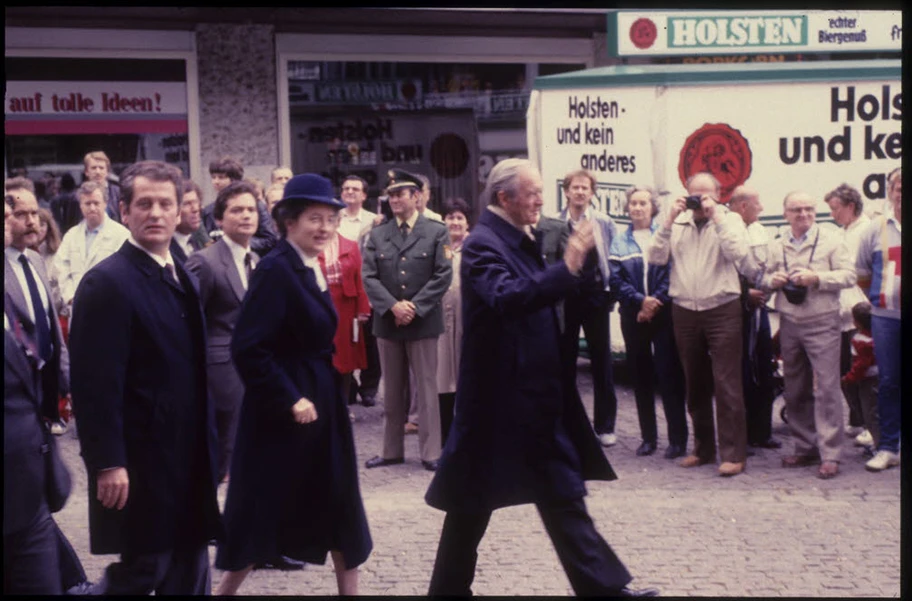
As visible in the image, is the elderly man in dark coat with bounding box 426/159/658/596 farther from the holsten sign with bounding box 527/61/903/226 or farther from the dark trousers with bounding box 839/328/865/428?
the holsten sign with bounding box 527/61/903/226

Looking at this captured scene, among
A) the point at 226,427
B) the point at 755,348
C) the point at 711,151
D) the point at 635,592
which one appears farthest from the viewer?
the point at 711,151

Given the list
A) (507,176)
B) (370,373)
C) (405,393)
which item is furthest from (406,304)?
(507,176)

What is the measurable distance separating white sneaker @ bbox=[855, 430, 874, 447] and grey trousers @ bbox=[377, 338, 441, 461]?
2.88 m

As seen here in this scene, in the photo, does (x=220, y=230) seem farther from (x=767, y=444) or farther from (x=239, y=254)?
(x=767, y=444)

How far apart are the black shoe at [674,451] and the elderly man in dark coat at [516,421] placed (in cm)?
388

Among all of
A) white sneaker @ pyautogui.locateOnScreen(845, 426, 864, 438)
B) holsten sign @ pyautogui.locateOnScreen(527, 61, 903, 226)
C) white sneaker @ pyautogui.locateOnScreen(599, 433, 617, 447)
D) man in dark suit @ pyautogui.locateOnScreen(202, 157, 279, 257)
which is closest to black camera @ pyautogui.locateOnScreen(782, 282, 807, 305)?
white sneaker @ pyautogui.locateOnScreen(845, 426, 864, 438)

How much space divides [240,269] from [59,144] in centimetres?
852

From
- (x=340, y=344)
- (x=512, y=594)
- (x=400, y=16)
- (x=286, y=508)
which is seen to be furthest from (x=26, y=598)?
(x=400, y=16)

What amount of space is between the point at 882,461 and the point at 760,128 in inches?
132

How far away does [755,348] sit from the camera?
9812 millimetres

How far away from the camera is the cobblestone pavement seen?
6832 mm

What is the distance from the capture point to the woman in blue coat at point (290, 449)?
5906mm

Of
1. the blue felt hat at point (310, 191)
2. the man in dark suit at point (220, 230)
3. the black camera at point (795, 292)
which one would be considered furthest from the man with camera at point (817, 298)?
the blue felt hat at point (310, 191)

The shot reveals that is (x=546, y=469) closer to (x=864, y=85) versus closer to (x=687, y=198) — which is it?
(x=687, y=198)
